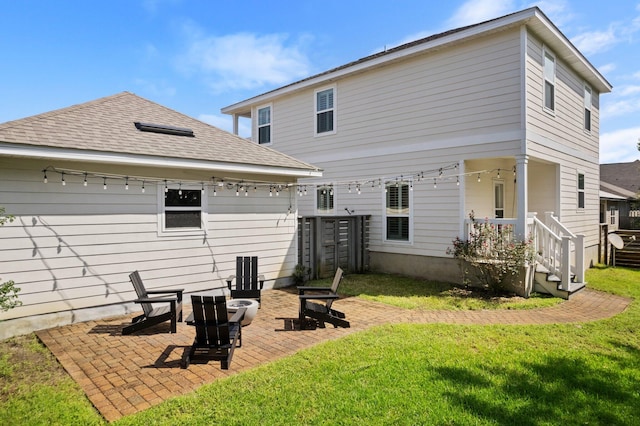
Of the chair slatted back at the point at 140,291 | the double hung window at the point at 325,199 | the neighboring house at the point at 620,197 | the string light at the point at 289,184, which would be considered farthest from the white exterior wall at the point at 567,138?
the chair slatted back at the point at 140,291

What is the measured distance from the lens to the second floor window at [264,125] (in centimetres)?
1512

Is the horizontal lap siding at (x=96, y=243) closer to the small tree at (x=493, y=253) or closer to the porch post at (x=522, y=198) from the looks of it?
the small tree at (x=493, y=253)

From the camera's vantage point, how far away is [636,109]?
58.8 feet

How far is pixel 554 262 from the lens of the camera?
9070 millimetres

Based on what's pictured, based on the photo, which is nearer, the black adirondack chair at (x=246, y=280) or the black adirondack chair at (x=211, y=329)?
the black adirondack chair at (x=211, y=329)

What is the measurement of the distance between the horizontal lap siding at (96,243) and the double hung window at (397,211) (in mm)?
4550

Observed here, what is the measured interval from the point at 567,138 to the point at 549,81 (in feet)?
7.51

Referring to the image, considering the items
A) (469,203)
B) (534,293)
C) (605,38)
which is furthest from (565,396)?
(605,38)

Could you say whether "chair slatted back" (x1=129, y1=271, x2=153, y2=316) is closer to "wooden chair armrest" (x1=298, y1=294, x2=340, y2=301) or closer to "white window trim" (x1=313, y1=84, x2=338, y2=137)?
"wooden chair armrest" (x1=298, y1=294, x2=340, y2=301)

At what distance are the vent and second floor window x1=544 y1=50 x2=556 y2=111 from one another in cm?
939

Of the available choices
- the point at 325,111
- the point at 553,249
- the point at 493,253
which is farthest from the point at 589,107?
the point at 325,111

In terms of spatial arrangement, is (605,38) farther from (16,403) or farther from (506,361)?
(16,403)

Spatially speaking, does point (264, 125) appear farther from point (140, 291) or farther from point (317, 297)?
point (317, 297)

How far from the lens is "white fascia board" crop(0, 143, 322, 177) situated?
5.76 metres
